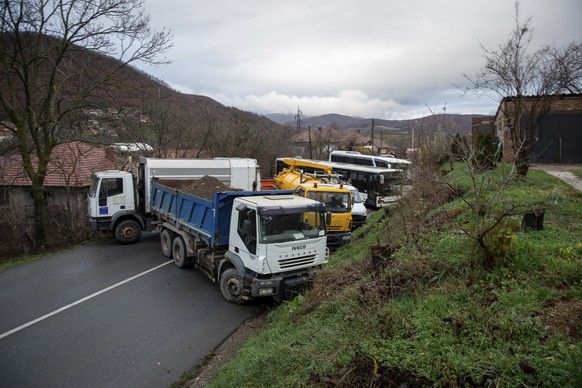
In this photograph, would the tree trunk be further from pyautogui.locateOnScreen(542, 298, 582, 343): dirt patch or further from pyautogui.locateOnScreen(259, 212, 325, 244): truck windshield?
pyautogui.locateOnScreen(542, 298, 582, 343): dirt patch

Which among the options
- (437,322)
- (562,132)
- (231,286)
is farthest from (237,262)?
(562,132)

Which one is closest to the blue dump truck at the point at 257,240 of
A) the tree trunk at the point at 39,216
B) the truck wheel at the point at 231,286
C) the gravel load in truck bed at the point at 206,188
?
the truck wheel at the point at 231,286

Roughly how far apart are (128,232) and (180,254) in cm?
402

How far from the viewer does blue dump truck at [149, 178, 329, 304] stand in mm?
7270

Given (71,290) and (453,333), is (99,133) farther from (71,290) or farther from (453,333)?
(453,333)

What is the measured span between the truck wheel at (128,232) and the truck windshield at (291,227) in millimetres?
7993

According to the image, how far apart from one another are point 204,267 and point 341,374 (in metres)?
6.31

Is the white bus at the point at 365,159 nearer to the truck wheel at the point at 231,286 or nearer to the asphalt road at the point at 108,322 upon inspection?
the truck wheel at the point at 231,286

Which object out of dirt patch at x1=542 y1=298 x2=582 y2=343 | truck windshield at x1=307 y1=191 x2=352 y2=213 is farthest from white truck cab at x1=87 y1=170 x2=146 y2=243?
dirt patch at x1=542 y1=298 x2=582 y2=343

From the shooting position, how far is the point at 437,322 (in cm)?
403

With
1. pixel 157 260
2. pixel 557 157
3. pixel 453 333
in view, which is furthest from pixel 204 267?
pixel 557 157

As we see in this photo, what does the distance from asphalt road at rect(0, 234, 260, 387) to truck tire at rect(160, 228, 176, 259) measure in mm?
390

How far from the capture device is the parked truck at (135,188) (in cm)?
1252

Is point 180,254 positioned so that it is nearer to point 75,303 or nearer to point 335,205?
point 75,303
